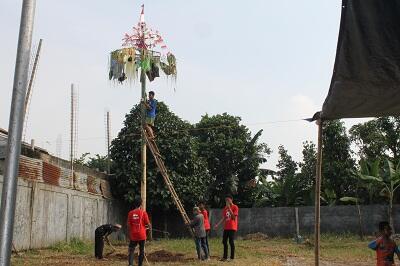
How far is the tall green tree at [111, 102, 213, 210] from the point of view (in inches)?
926

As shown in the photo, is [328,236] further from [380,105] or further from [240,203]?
[380,105]

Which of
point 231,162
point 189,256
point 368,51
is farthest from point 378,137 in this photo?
point 368,51

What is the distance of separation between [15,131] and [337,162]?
78.5 ft

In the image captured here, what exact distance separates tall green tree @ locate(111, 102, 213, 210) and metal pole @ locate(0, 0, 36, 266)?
58.5ft

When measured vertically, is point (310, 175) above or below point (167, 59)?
below

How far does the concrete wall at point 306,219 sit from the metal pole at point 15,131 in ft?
69.6

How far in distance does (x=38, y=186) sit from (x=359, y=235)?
Answer: 14577 mm

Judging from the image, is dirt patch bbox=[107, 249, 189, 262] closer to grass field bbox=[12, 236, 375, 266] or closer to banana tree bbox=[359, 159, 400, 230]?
grass field bbox=[12, 236, 375, 266]

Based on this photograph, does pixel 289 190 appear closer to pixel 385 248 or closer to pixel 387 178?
pixel 387 178

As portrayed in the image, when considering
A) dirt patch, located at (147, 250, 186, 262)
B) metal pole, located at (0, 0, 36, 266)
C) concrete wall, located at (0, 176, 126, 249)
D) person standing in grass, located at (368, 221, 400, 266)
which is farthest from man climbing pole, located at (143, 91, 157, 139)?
metal pole, located at (0, 0, 36, 266)

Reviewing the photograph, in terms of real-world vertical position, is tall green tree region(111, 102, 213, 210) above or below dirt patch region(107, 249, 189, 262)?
above

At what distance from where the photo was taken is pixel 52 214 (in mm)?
16969

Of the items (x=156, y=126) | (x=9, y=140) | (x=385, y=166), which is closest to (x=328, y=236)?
(x=385, y=166)

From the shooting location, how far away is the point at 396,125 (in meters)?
26.6
